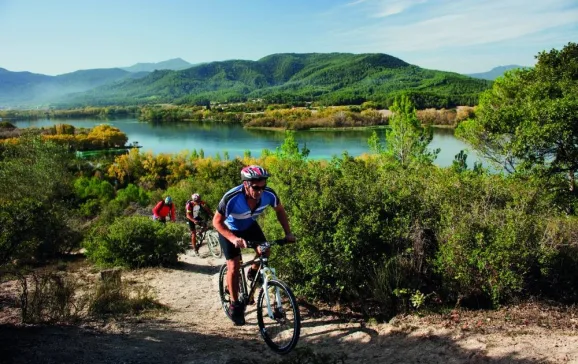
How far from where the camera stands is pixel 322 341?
5102 millimetres

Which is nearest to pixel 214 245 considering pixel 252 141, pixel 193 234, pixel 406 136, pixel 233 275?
pixel 193 234

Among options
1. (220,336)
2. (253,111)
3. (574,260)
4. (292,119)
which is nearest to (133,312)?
(220,336)

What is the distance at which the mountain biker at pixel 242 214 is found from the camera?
489 cm

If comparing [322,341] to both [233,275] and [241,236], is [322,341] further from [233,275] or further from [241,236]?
[241,236]

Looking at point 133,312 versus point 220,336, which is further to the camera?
point 133,312

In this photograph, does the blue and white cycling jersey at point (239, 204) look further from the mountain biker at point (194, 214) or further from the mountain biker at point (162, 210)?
the mountain biker at point (162, 210)

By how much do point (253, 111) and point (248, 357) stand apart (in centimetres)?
15225

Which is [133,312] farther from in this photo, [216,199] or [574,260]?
[216,199]

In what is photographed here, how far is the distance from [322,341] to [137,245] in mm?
6736

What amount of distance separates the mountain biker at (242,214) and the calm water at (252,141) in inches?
2183

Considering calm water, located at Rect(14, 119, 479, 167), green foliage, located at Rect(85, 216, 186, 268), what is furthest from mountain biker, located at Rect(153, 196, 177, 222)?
calm water, located at Rect(14, 119, 479, 167)

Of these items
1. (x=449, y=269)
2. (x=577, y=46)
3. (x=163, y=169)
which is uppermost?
(x=577, y=46)

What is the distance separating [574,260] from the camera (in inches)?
234

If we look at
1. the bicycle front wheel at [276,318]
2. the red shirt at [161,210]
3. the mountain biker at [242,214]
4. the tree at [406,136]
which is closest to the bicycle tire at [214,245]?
the red shirt at [161,210]
